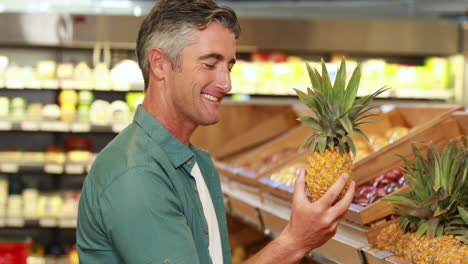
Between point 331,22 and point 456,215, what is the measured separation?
5.46 meters

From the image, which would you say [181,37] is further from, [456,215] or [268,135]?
[268,135]

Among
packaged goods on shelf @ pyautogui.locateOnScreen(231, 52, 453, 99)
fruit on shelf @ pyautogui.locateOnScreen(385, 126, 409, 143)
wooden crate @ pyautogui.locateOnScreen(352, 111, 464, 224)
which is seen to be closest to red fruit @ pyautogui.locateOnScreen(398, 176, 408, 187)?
wooden crate @ pyautogui.locateOnScreen(352, 111, 464, 224)

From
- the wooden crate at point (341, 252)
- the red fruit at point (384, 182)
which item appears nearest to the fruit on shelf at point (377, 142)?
the red fruit at point (384, 182)

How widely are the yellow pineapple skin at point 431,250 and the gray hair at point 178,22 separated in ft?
2.44

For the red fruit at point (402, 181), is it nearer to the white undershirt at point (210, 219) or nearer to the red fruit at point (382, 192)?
the red fruit at point (382, 192)

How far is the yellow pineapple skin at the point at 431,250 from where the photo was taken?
1.65 meters

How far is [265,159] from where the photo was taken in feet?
13.8

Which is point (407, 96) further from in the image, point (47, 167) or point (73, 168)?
point (47, 167)

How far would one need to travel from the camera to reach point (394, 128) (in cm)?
333

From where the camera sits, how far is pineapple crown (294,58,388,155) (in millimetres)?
1766

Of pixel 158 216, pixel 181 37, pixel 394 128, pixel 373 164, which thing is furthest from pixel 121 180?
pixel 394 128

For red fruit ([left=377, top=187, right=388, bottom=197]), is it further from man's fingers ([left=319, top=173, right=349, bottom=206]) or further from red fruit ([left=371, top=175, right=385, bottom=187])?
man's fingers ([left=319, top=173, right=349, bottom=206])

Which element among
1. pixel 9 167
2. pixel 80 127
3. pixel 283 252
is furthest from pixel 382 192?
pixel 9 167

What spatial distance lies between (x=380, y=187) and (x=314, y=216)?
109 centimetres
